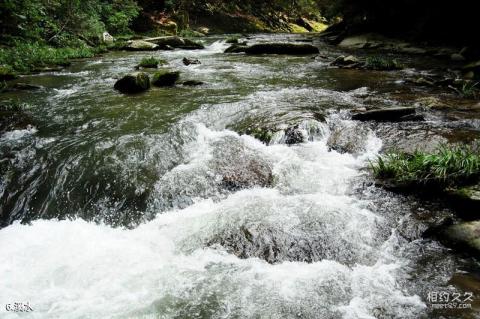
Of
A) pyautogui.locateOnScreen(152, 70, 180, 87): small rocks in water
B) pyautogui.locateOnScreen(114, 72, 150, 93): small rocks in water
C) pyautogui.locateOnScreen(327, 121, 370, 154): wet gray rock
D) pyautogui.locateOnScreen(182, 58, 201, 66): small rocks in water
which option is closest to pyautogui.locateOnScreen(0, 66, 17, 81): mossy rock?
pyautogui.locateOnScreen(114, 72, 150, 93): small rocks in water

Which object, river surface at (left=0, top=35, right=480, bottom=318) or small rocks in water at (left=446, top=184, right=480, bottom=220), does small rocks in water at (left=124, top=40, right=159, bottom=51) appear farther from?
small rocks in water at (left=446, top=184, right=480, bottom=220)

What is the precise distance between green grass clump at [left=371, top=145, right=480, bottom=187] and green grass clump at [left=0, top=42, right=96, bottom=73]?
13477 mm

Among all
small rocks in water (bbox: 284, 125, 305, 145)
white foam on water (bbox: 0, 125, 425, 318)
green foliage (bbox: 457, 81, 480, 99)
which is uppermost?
green foliage (bbox: 457, 81, 480, 99)

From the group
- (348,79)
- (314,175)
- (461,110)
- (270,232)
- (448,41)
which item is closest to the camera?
(270,232)

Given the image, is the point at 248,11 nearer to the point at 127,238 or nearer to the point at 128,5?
the point at 128,5

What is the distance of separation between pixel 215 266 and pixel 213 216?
106 cm

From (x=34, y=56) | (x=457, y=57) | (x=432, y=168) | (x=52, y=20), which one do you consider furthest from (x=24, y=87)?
(x=457, y=57)

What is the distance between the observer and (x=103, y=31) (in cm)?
2173

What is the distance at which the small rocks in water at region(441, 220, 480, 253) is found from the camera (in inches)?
175

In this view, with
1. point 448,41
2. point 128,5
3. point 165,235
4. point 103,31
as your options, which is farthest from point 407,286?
point 128,5

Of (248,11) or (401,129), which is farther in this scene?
(248,11)

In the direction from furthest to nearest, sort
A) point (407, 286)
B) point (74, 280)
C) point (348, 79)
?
point (348, 79), point (74, 280), point (407, 286)

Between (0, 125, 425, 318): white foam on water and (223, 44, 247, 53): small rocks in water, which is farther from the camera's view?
(223, 44, 247, 53): small rocks in water

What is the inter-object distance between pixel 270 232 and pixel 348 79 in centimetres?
872
